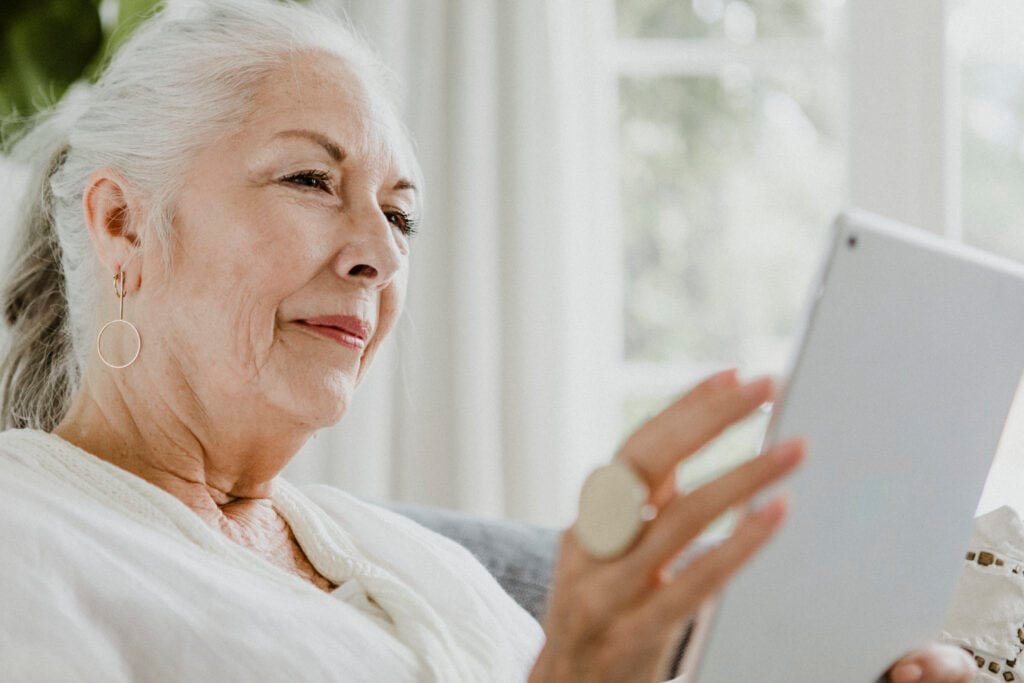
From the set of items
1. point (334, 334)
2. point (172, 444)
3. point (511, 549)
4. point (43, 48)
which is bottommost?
point (511, 549)

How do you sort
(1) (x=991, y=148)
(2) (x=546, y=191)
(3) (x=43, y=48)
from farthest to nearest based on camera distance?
(1) (x=991, y=148)
(2) (x=546, y=191)
(3) (x=43, y=48)

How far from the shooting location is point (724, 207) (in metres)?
2.65

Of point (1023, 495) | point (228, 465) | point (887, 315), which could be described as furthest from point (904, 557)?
point (228, 465)

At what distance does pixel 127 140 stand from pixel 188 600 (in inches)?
21.5

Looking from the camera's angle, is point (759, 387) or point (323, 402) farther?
point (323, 402)

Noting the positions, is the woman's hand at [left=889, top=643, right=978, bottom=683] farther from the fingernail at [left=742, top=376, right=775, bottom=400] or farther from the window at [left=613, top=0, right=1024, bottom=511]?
the window at [left=613, top=0, right=1024, bottom=511]

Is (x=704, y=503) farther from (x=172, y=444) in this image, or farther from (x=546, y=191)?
(x=546, y=191)

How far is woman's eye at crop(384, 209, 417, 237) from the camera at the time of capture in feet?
4.14

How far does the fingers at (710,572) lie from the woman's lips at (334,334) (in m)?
0.60

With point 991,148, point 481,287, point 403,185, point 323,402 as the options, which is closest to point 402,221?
point 403,185

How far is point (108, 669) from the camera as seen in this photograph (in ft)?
2.67

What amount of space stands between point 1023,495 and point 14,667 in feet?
3.64

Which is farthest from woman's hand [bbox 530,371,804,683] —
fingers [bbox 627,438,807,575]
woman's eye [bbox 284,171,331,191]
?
woman's eye [bbox 284,171,331,191]

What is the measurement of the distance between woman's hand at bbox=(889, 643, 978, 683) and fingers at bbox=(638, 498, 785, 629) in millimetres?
353
